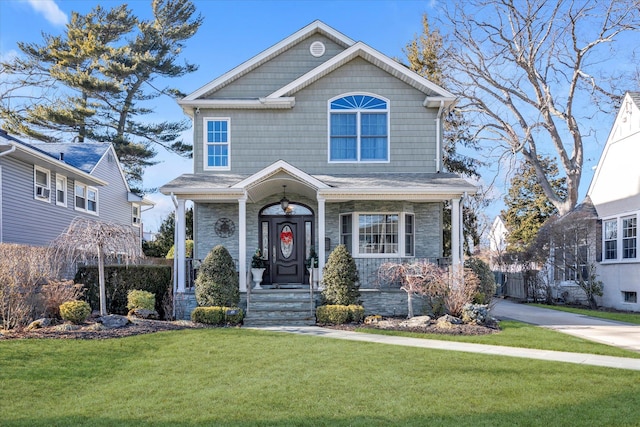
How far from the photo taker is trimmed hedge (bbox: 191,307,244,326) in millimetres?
11602

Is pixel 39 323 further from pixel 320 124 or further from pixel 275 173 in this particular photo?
pixel 320 124

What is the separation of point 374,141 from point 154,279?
718 centimetres

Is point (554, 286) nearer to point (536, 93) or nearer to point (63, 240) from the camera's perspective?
point (536, 93)

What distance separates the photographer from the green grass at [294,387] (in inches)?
215

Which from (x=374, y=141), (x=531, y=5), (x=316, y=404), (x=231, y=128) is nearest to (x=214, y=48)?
(x=231, y=128)

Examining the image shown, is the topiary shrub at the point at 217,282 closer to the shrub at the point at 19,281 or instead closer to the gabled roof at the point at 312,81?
the shrub at the point at 19,281

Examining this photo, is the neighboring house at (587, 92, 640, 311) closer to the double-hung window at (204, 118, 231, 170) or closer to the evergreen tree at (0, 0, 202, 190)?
the double-hung window at (204, 118, 231, 170)

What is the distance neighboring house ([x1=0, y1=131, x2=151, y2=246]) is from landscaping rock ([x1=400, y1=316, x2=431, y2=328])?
1250 cm

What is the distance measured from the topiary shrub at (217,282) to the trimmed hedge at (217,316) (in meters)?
0.38

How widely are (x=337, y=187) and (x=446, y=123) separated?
1370 centimetres


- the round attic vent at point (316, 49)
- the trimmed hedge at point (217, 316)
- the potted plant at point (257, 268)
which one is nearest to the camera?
the trimmed hedge at point (217, 316)

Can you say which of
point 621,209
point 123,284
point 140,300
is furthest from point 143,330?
point 621,209

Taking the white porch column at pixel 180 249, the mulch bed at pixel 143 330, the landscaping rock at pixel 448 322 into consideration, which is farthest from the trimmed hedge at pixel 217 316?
the landscaping rock at pixel 448 322

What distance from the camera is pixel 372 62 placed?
49.1 ft
